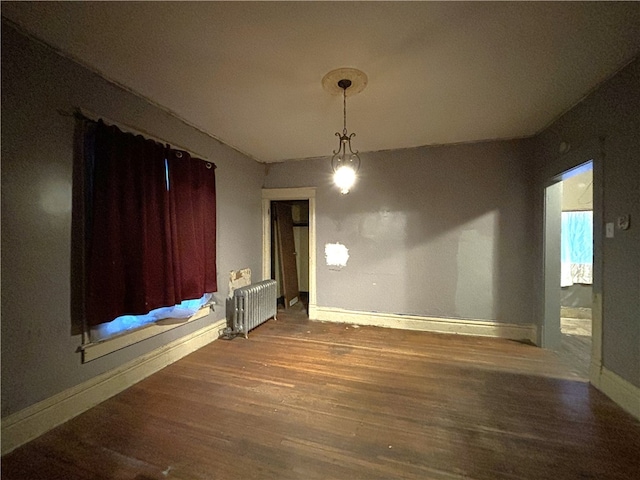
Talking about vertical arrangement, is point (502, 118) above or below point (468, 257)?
above

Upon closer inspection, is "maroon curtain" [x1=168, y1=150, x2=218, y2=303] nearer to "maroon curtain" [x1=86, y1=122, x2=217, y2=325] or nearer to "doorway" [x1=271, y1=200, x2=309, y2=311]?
"maroon curtain" [x1=86, y1=122, x2=217, y2=325]

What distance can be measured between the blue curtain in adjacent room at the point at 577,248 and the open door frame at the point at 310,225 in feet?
12.7

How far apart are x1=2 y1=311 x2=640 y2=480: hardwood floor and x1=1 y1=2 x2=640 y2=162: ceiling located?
8.01ft

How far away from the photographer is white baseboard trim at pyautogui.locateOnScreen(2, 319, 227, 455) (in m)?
1.53

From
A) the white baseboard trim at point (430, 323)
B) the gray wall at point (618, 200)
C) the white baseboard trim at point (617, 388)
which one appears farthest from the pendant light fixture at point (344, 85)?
the white baseboard trim at point (617, 388)

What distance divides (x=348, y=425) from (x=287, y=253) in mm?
3411

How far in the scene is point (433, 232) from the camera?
350 cm

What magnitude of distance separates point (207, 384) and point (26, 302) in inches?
53.3

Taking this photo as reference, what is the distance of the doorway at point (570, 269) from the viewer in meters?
2.85

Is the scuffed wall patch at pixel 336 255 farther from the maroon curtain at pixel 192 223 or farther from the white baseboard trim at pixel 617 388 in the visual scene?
the white baseboard trim at pixel 617 388

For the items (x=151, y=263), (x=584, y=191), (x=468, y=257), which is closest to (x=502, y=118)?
(x=468, y=257)

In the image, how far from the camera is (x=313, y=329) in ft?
11.7

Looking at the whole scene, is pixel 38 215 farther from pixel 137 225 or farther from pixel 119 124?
pixel 119 124

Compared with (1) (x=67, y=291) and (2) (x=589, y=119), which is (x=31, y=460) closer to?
(1) (x=67, y=291)
